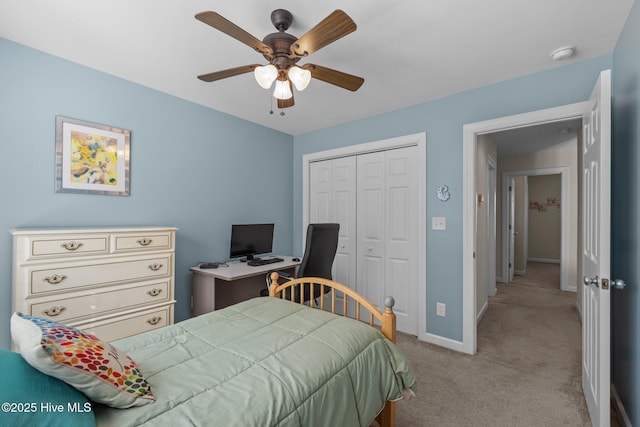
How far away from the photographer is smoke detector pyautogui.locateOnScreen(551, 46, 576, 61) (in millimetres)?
1954

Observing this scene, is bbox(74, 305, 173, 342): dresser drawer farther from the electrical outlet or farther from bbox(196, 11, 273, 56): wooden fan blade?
the electrical outlet

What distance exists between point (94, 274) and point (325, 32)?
86.2 inches

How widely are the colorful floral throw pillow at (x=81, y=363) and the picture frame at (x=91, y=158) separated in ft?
5.33

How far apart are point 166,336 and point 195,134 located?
86.5 inches

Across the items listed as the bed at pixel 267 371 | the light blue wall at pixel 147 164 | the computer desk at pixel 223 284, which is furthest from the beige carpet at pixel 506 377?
the light blue wall at pixel 147 164

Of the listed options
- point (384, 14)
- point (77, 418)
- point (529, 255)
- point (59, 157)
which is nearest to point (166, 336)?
point (77, 418)

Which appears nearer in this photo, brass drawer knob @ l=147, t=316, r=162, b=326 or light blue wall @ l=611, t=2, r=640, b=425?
light blue wall @ l=611, t=2, r=640, b=425

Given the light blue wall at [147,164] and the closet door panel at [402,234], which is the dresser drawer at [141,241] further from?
the closet door panel at [402,234]

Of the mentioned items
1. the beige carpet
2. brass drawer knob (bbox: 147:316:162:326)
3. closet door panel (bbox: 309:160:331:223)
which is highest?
closet door panel (bbox: 309:160:331:223)

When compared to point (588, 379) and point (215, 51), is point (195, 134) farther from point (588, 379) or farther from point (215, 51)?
point (588, 379)

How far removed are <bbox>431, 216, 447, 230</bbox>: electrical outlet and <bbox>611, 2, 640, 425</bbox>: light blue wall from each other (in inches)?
44.9

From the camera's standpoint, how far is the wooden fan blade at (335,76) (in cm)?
171

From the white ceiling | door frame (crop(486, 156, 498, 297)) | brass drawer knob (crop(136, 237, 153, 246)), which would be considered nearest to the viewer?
the white ceiling

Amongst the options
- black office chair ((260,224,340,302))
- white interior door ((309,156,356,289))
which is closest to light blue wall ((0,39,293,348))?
white interior door ((309,156,356,289))
